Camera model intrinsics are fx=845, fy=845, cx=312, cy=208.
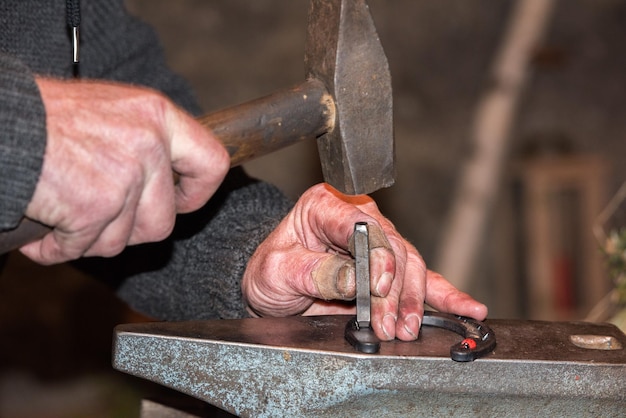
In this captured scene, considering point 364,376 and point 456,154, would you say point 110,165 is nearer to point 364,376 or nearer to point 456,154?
point 364,376

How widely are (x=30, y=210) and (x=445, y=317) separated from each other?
585 millimetres

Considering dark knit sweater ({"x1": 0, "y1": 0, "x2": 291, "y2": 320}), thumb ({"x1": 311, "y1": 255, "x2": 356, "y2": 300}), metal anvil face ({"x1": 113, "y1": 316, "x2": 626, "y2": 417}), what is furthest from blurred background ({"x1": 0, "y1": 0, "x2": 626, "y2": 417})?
metal anvil face ({"x1": 113, "y1": 316, "x2": 626, "y2": 417})

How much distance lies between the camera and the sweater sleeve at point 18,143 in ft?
2.89

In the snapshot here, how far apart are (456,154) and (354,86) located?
3.03 meters

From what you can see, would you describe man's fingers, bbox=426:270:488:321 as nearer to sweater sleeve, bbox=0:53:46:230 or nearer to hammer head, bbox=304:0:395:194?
hammer head, bbox=304:0:395:194

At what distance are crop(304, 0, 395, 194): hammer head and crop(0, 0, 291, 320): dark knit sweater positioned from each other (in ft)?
1.11

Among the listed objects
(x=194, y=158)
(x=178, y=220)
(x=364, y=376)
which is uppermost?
(x=194, y=158)

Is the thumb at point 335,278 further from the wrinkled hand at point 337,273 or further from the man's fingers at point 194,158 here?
the man's fingers at point 194,158

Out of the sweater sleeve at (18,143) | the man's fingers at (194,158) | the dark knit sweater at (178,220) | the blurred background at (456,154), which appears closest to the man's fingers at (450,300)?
the dark knit sweater at (178,220)

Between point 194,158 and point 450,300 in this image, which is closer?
point 194,158

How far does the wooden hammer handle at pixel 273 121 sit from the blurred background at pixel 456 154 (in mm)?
2372

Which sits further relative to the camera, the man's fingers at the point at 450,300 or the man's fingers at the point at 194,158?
the man's fingers at the point at 450,300

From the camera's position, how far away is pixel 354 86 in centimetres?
112

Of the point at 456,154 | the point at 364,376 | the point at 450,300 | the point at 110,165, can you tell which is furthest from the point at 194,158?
the point at 456,154
